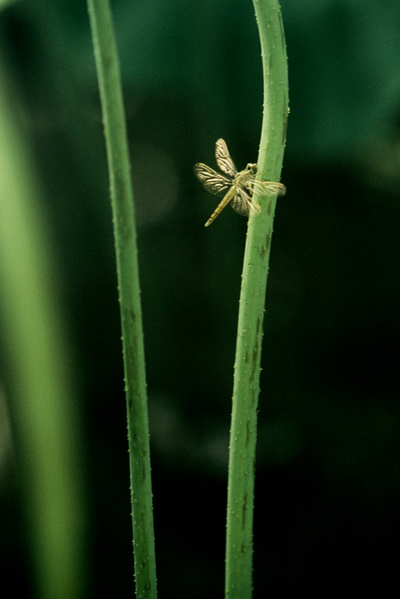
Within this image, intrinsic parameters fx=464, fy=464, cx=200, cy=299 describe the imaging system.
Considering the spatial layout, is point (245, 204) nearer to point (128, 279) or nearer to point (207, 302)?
point (128, 279)

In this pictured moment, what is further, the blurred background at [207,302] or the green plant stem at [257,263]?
the blurred background at [207,302]

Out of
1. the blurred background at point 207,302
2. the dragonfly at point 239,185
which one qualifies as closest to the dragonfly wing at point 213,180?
the dragonfly at point 239,185

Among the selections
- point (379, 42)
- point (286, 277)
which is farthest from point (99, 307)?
point (379, 42)

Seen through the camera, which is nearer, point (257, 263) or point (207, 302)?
point (257, 263)

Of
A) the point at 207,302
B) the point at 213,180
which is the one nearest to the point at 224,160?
the point at 213,180

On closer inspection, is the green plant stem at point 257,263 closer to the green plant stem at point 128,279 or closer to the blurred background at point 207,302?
the green plant stem at point 128,279

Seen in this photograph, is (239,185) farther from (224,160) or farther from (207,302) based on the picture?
(207,302)
